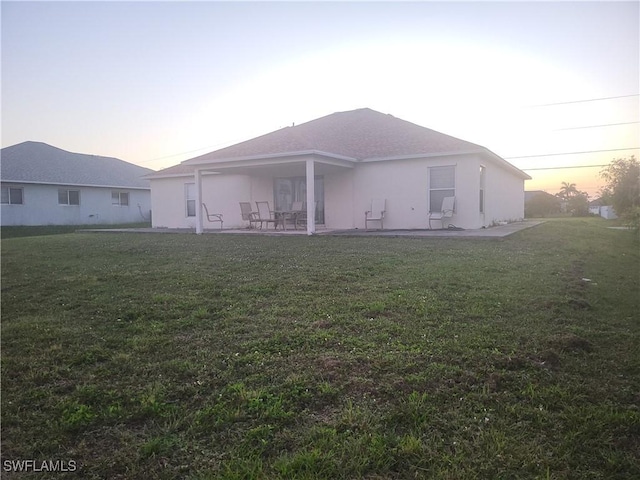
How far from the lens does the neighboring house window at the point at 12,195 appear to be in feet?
74.0

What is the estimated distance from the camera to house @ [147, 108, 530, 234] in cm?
1350

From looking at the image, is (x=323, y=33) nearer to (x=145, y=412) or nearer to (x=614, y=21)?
(x=614, y=21)

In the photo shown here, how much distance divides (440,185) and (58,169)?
23732 mm

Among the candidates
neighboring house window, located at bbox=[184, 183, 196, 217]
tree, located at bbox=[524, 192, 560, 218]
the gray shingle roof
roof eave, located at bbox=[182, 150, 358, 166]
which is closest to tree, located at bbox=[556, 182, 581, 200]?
tree, located at bbox=[524, 192, 560, 218]

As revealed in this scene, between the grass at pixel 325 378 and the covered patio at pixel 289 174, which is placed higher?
the covered patio at pixel 289 174

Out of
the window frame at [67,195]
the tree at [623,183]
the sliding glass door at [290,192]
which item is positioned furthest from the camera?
the window frame at [67,195]

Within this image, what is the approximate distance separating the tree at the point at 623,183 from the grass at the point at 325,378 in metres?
17.1

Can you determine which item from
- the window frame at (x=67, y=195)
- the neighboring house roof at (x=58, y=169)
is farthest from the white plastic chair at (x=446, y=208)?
the window frame at (x=67, y=195)

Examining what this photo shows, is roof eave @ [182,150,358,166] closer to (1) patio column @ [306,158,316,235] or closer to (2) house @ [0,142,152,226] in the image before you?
(1) patio column @ [306,158,316,235]

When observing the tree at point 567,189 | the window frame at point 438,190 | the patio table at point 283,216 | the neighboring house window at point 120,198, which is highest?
the tree at point 567,189

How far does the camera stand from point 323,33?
42.8 ft

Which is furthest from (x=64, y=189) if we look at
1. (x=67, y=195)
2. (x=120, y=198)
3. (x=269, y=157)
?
(x=269, y=157)

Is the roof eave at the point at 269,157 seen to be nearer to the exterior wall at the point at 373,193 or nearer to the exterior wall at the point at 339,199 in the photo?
the exterior wall at the point at 339,199

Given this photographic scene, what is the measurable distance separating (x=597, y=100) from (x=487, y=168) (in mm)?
17877
